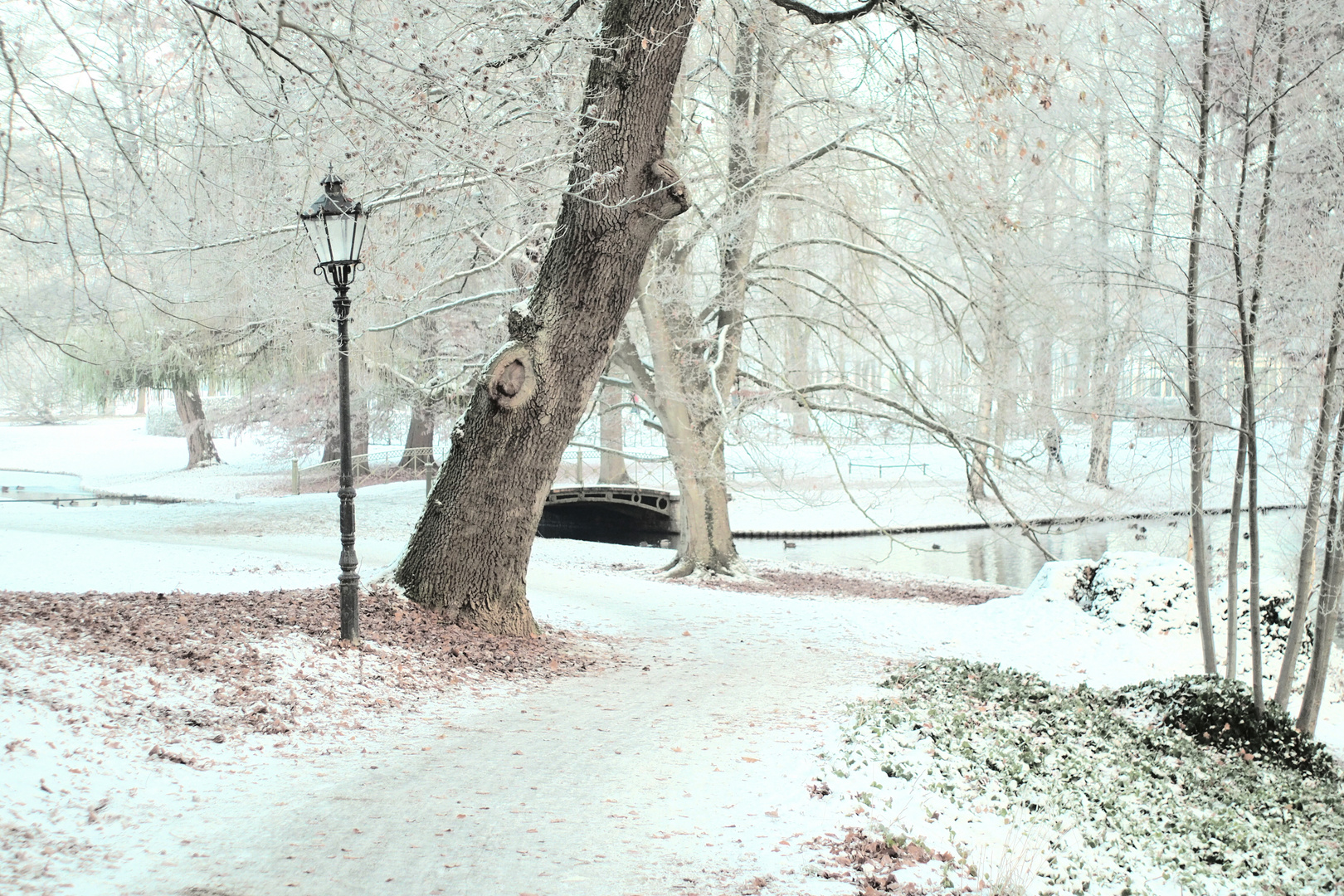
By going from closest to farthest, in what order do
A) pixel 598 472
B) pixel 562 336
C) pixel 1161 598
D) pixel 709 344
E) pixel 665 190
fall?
pixel 665 190, pixel 562 336, pixel 1161 598, pixel 709 344, pixel 598 472

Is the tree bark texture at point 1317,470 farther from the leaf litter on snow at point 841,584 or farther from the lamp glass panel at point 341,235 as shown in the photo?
the lamp glass panel at point 341,235

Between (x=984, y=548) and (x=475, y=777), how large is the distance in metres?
17.8

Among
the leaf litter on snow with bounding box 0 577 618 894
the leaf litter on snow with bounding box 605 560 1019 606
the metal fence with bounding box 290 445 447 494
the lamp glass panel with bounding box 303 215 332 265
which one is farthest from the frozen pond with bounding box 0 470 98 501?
the lamp glass panel with bounding box 303 215 332 265

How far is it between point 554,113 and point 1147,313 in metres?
5.53

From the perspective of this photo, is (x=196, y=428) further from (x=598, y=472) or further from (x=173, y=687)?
(x=173, y=687)

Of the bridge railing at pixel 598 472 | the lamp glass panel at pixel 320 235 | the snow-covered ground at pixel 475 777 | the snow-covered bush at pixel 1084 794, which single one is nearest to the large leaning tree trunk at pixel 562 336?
the snow-covered ground at pixel 475 777

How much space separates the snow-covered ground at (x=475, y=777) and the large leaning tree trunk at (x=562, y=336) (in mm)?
1139

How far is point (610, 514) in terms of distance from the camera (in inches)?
1029

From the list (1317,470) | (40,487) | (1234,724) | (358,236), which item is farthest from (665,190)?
(40,487)

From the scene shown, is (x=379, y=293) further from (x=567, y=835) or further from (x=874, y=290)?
(x=567, y=835)

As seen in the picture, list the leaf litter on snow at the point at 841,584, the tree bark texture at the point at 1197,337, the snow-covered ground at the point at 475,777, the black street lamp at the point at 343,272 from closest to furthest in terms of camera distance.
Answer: the snow-covered ground at the point at 475,777, the black street lamp at the point at 343,272, the tree bark texture at the point at 1197,337, the leaf litter on snow at the point at 841,584

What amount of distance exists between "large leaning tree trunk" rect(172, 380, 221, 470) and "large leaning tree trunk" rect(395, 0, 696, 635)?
24213mm

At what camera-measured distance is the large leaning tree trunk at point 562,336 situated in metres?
7.21

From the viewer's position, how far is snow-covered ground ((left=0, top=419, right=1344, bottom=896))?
3.64 meters
